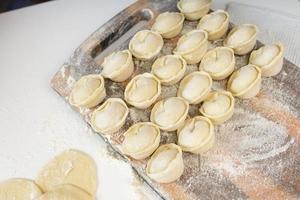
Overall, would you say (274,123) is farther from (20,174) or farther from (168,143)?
(20,174)

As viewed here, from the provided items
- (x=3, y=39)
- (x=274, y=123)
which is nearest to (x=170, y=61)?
(x=274, y=123)

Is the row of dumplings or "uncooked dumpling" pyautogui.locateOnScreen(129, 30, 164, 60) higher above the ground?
"uncooked dumpling" pyautogui.locateOnScreen(129, 30, 164, 60)

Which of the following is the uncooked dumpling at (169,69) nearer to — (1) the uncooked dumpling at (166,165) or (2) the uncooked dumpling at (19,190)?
(1) the uncooked dumpling at (166,165)

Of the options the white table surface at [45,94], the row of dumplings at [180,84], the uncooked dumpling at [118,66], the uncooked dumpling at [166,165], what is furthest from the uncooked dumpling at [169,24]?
the uncooked dumpling at [166,165]

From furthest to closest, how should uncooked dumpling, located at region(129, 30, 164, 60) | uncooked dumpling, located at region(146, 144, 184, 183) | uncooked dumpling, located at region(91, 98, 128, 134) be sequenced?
uncooked dumpling, located at region(129, 30, 164, 60) < uncooked dumpling, located at region(91, 98, 128, 134) < uncooked dumpling, located at region(146, 144, 184, 183)

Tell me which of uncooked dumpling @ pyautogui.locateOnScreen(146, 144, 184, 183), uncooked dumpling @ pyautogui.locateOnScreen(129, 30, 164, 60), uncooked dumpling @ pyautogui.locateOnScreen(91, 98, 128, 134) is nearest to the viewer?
uncooked dumpling @ pyautogui.locateOnScreen(146, 144, 184, 183)

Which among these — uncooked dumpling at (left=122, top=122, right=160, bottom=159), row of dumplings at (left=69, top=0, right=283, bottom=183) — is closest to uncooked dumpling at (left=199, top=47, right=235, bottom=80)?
row of dumplings at (left=69, top=0, right=283, bottom=183)

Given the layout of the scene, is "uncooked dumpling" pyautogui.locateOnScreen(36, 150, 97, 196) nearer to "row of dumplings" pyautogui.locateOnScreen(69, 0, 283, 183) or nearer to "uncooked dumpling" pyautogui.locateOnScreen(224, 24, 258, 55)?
"row of dumplings" pyautogui.locateOnScreen(69, 0, 283, 183)
